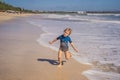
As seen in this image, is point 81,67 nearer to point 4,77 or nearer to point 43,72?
point 43,72

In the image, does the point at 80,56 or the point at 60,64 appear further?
the point at 80,56

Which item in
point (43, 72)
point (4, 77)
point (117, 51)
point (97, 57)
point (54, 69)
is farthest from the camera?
point (117, 51)

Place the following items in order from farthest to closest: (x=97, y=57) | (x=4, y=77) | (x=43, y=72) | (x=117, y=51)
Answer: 1. (x=117, y=51)
2. (x=97, y=57)
3. (x=43, y=72)
4. (x=4, y=77)

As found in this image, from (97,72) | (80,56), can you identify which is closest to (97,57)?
(80,56)

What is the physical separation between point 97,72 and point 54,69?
101cm

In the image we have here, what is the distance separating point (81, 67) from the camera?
650cm

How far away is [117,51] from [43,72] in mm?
3753

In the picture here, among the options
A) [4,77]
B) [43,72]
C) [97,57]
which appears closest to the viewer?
[4,77]

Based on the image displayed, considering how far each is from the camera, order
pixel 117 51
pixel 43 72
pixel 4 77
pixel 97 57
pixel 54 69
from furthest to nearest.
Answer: pixel 117 51
pixel 97 57
pixel 54 69
pixel 43 72
pixel 4 77

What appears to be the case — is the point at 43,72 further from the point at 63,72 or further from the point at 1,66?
the point at 1,66

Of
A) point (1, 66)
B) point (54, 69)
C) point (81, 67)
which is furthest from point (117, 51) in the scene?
point (1, 66)

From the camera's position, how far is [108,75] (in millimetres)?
5801

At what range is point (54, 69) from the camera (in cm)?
617

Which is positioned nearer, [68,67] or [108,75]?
[108,75]
